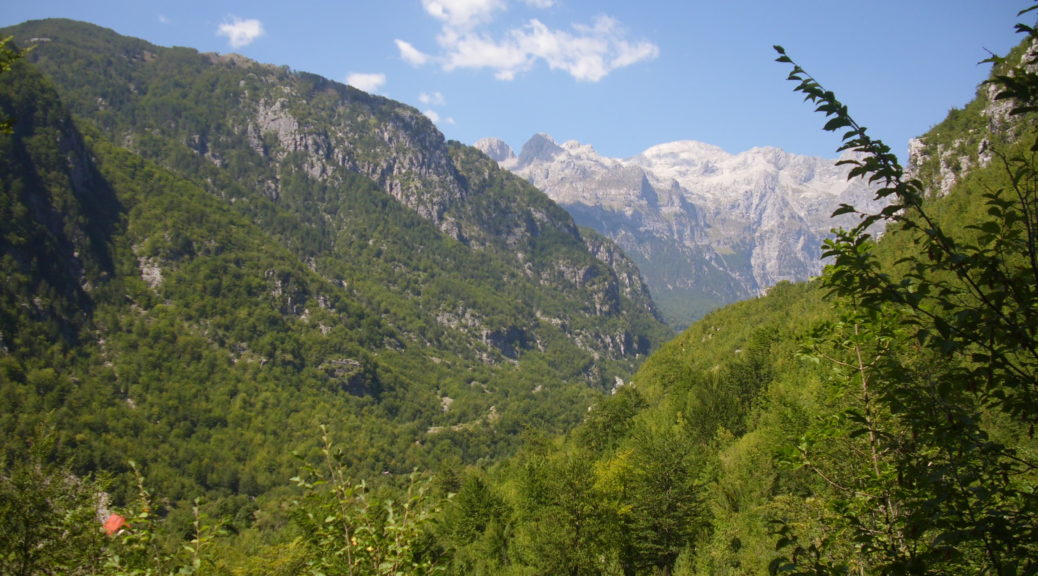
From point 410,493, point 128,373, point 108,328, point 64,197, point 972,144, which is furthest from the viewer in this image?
point 64,197

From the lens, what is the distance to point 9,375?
442 ft

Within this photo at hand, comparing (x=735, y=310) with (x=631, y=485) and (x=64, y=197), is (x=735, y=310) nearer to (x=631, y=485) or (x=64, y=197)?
(x=631, y=485)

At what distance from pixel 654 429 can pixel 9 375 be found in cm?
16368

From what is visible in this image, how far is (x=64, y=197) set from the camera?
189 m

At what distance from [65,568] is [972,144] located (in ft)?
336

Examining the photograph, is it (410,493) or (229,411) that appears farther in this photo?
(229,411)

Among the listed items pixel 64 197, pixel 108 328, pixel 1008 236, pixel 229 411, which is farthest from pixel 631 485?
pixel 64 197

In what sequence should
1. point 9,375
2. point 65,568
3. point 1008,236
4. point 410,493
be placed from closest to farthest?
1. point 1008,236
2. point 410,493
3. point 65,568
4. point 9,375

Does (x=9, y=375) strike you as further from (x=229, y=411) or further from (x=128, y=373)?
(x=229, y=411)

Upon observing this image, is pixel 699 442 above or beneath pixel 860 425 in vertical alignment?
beneath

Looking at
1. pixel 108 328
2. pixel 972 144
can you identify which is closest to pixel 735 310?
pixel 972 144

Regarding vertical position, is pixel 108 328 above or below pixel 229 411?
above

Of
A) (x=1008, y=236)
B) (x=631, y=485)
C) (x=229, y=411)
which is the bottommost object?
(x=229, y=411)

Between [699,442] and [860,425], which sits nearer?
[860,425]
